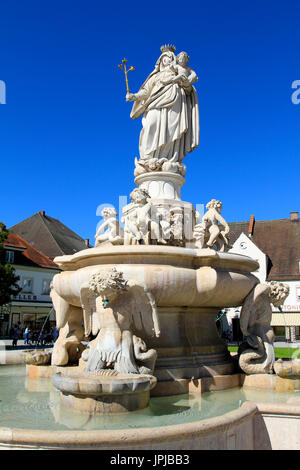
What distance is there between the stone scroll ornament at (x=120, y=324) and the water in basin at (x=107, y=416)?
641mm

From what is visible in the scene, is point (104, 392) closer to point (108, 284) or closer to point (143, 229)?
point (108, 284)

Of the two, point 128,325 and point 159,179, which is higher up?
point 159,179

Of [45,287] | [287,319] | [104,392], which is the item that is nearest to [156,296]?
[104,392]

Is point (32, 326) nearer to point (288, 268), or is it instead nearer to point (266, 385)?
point (288, 268)

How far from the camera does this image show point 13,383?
25.0 ft

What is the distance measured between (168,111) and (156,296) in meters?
5.02

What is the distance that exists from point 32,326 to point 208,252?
3000cm

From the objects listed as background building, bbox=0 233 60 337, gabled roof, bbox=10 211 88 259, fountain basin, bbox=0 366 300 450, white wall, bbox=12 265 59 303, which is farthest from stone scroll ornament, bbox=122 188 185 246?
gabled roof, bbox=10 211 88 259

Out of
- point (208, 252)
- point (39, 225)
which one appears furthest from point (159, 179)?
point (39, 225)

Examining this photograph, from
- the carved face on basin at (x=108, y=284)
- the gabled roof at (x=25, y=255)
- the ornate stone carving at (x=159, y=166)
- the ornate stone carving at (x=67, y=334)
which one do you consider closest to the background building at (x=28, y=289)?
the gabled roof at (x=25, y=255)

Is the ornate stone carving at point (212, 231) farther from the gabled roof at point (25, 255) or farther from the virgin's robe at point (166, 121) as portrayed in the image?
the gabled roof at point (25, 255)

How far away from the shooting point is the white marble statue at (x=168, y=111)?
9.69m

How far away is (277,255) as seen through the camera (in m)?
36.4

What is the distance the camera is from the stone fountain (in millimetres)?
5625
